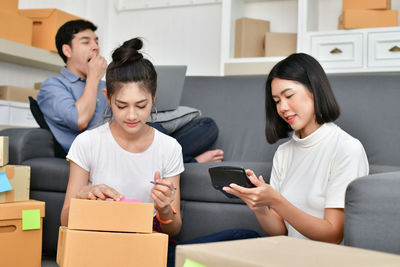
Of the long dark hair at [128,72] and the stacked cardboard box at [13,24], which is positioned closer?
the long dark hair at [128,72]

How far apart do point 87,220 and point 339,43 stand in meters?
2.42

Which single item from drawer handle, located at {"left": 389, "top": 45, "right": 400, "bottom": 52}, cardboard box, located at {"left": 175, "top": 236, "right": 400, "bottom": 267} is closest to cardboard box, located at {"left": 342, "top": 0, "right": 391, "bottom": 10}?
drawer handle, located at {"left": 389, "top": 45, "right": 400, "bottom": 52}

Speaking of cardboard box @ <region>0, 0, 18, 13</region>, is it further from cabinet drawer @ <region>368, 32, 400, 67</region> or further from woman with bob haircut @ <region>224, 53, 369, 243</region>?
cabinet drawer @ <region>368, 32, 400, 67</region>

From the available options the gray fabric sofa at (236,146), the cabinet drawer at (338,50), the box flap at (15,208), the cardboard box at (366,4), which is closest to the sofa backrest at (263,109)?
the gray fabric sofa at (236,146)

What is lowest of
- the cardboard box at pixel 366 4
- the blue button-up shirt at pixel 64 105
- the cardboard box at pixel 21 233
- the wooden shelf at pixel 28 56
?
the cardboard box at pixel 21 233

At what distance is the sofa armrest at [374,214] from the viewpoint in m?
0.89

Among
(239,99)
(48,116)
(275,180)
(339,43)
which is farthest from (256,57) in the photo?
(275,180)

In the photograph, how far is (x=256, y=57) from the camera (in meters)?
3.38

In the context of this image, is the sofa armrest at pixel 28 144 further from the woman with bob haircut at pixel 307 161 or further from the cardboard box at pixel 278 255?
the cardboard box at pixel 278 255

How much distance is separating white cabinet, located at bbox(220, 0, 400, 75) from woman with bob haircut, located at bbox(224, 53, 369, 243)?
1.82 m

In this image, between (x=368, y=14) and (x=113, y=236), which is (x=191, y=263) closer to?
(x=113, y=236)

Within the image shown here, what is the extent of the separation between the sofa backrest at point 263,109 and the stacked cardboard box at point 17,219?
93cm

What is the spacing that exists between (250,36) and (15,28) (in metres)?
1.63

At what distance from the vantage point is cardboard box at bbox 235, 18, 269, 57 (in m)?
3.35
